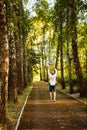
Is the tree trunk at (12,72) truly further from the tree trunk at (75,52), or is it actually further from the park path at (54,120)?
the tree trunk at (75,52)

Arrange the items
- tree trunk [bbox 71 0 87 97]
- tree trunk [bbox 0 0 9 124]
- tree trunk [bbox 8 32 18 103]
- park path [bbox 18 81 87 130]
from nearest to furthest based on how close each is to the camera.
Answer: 1. park path [bbox 18 81 87 130]
2. tree trunk [bbox 0 0 9 124]
3. tree trunk [bbox 8 32 18 103]
4. tree trunk [bbox 71 0 87 97]

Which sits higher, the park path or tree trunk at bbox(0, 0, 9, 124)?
tree trunk at bbox(0, 0, 9, 124)

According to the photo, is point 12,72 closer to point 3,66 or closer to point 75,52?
point 75,52

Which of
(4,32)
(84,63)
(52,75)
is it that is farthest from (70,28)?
(84,63)

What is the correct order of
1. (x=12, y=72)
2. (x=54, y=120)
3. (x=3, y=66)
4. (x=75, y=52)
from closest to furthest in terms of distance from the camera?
(x=3, y=66) → (x=54, y=120) → (x=12, y=72) → (x=75, y=52)

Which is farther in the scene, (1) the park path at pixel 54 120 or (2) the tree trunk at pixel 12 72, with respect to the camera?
(2) the tree trunk at pixel 12 72

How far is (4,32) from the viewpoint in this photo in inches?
544

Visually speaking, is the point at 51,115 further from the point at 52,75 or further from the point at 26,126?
the point at 52,75

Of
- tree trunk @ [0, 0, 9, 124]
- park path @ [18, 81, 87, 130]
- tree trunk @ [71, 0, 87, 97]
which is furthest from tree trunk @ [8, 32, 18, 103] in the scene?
tree trunk @ [0, 0, 9, 124]

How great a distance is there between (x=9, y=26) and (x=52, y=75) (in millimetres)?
5914

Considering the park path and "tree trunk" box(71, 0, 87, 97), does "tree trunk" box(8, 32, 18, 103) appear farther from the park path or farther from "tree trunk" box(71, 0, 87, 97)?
"tree trunk" box(71, 0, 87, 97)

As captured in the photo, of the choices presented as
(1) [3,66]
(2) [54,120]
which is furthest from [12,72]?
(1) [3,66]

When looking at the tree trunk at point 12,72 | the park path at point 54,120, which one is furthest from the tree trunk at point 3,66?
the tree trunk at point 12,72

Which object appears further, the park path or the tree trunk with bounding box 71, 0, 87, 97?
the tree trunk with bounding box 71, 0, 87, 97
